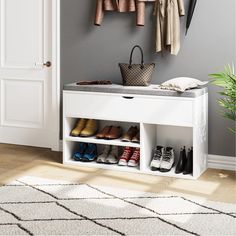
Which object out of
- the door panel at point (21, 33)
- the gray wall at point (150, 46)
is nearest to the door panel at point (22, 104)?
the door panel at point (21, 33)

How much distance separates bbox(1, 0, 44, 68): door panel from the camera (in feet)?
16.8

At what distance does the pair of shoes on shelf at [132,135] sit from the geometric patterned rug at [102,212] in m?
0.66

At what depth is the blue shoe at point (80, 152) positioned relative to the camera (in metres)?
4.64

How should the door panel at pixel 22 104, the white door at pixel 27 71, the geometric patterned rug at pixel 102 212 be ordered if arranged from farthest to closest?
the door panel at pixel 22 104 → the white door at pixel 27 71 → the geometric patterned rug at pixel 102 212

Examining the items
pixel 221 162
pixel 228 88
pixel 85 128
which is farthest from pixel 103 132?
pixel 228 88

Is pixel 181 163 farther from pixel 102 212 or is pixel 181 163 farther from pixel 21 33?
pixel 21 33

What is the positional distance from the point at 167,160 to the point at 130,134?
15.0 inches

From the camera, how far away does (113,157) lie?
15.1 ft

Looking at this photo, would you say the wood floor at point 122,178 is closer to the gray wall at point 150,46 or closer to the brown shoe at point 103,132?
the brown shoe at point 103,132

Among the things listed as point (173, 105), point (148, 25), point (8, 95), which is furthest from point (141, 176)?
point (8, 95)

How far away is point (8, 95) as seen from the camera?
5.34 m

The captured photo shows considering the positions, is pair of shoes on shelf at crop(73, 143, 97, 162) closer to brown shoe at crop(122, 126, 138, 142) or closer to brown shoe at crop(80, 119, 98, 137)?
brown shoe at crop(80, 119, 98, 137)

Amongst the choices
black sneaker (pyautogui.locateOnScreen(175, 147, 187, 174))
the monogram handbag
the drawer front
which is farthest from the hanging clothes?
black sneaker (pyautogui.locateOnScreen(175, 147, 187, 174))

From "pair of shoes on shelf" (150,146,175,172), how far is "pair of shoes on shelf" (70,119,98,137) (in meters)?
0.59
